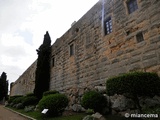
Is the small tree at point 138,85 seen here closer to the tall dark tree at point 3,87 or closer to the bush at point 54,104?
the bush at point 54,104

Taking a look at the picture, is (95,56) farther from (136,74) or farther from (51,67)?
(51,67)

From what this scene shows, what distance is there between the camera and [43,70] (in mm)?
15398

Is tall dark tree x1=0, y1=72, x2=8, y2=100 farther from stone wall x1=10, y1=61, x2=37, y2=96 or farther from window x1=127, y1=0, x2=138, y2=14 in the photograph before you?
window x1=127, y1=0, x2=138, y2=14

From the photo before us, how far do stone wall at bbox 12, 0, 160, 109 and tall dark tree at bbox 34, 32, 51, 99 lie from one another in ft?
7.78

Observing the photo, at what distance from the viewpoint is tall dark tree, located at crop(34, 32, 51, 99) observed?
48.6 ft

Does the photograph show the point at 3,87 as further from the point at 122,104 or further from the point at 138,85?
the point at 138,85

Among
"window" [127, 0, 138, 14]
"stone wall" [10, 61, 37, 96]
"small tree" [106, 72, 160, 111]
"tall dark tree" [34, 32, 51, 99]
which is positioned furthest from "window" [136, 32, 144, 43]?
"stone wall" [10, 61, 37, 96]

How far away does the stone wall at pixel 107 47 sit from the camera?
609 cm

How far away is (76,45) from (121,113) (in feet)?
21.3

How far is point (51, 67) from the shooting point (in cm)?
1521

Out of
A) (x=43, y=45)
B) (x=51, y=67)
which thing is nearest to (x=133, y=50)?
(x=51, y=67)

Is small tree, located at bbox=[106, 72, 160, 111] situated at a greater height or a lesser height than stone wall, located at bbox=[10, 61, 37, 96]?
lesser

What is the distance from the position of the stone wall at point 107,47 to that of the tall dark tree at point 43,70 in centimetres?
237

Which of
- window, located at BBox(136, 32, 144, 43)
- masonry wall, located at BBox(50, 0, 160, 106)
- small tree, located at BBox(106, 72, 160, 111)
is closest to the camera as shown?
small tree, located at BBox(106, 72, 160, 111)
